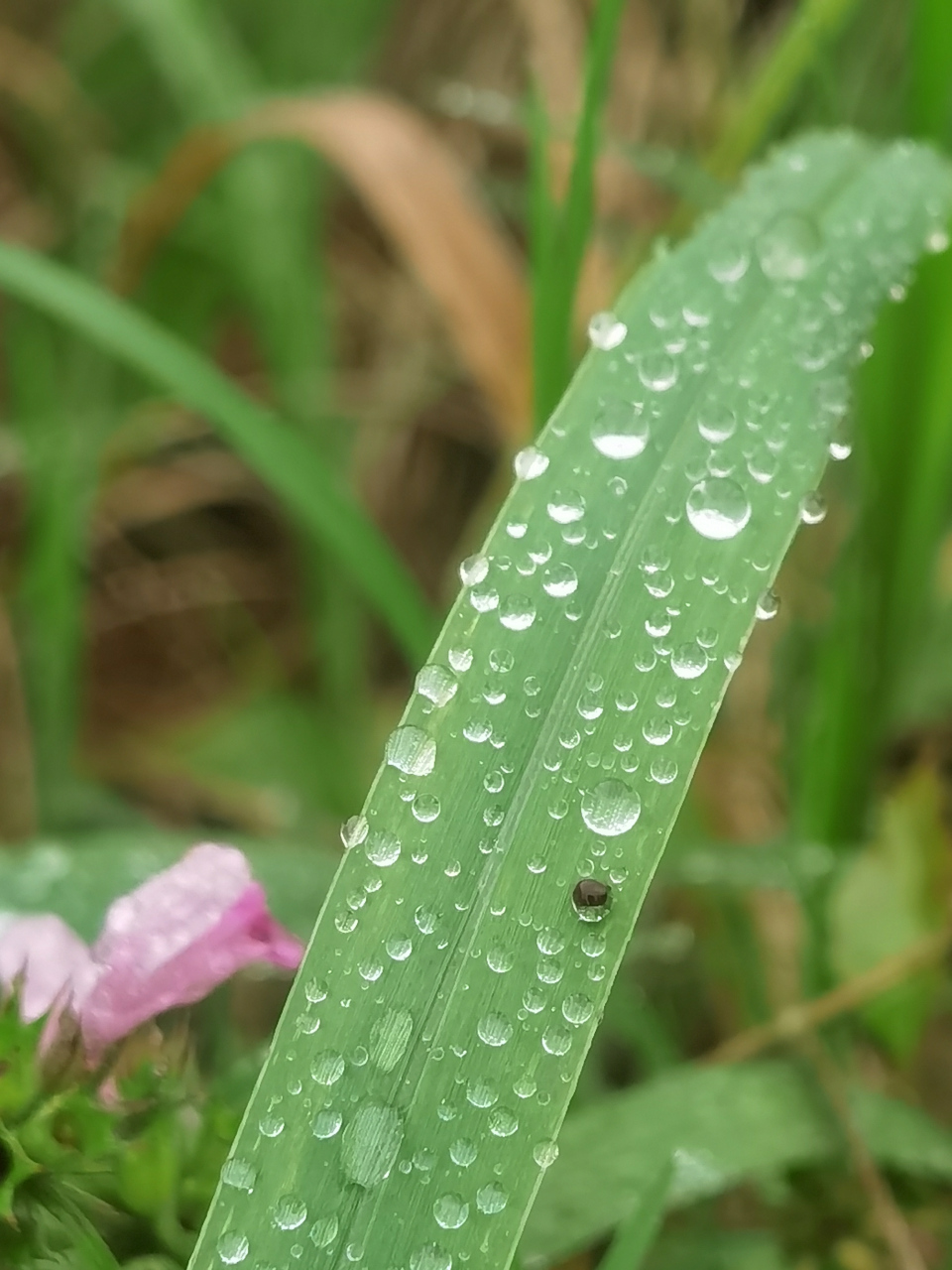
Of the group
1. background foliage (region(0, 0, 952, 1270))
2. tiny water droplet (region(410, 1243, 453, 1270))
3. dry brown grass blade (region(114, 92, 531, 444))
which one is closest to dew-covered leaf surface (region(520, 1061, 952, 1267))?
background foliage (region(0, 0, 952, 1270))

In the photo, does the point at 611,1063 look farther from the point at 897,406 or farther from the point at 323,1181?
the point at 323,1181

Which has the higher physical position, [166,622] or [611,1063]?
[166,622]

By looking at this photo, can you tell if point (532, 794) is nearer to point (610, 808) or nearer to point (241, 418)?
point (610, 808)

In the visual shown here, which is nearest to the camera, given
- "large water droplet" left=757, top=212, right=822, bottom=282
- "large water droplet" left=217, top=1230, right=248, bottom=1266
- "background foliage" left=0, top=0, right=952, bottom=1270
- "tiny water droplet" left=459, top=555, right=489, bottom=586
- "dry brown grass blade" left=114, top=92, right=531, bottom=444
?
"large water droplet" left=217, top=1230, right=248, bottom=1266

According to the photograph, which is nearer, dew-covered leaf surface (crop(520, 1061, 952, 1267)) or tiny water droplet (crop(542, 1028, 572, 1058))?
tiny water droplet (crop(542, 1028, 572, 1058))

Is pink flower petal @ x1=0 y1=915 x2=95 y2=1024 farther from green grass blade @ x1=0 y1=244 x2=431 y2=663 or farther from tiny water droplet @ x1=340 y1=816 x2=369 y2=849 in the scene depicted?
green grass blade @ x1=0 y1=244 x2=431 y2=663

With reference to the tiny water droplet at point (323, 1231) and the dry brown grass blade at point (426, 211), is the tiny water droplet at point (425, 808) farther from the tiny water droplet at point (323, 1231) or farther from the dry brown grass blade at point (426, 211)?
the dry brown grass blade at point (426, 211)

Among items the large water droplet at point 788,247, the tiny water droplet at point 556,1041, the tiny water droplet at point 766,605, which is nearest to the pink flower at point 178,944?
the tiny water droplet at point 556,1041

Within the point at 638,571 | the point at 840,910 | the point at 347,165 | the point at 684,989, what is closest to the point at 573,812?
the point at 638,571
